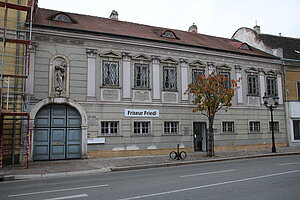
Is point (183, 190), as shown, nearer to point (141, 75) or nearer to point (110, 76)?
point (110, 76)

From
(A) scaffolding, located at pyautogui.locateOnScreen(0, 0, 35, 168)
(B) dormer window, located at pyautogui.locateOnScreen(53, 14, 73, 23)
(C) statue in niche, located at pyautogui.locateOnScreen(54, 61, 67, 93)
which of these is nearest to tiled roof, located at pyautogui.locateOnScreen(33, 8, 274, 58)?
(B) dormer window, located at pyautogui.locateOnScreen(53, 14, 73, 23)

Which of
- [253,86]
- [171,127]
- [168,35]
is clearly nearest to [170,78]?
[171,127]

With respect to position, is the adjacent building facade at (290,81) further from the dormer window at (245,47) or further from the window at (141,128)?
the window at (141,128)

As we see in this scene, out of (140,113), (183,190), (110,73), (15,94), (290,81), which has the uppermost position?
(290,81)

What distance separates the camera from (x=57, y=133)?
54.4ft

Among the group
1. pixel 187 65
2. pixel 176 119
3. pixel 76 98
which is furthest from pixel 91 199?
pixel 187 65

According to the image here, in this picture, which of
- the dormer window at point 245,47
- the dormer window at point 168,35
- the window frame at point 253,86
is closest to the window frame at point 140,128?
the dormer window at point 168,35

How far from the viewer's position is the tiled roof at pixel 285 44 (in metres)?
25.9

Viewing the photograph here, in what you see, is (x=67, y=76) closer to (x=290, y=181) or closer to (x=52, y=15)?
(x=52, y=15)

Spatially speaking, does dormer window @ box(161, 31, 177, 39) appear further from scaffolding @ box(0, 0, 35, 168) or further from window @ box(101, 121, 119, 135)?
scaffolding @ box(0, 0, 35, 168)

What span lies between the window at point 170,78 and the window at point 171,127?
2624mm

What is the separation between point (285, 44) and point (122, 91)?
747 inches

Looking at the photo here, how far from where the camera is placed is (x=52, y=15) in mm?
18672

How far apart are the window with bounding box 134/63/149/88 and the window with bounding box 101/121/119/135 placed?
3111mm
